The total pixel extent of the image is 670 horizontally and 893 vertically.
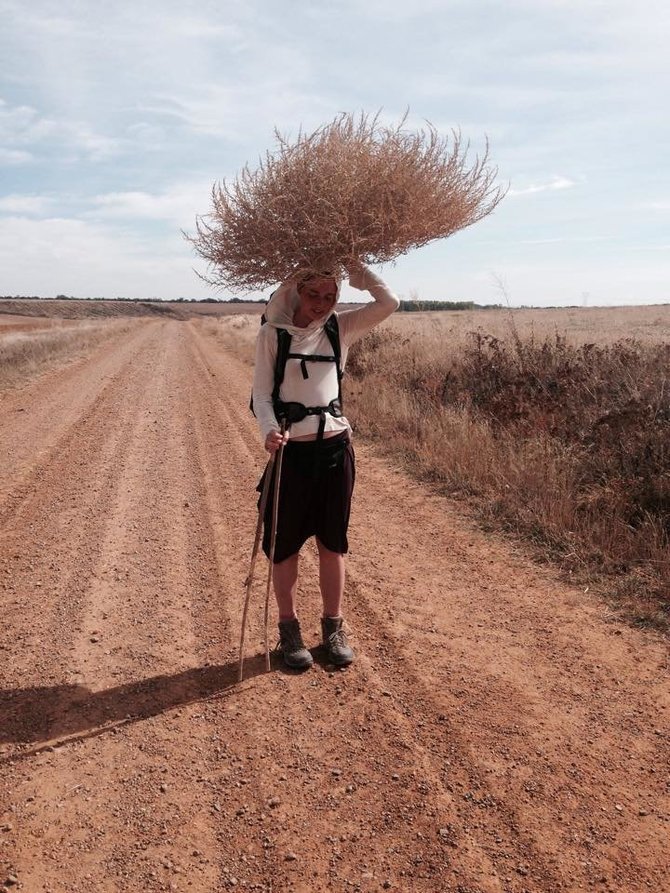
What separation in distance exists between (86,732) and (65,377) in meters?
14.0

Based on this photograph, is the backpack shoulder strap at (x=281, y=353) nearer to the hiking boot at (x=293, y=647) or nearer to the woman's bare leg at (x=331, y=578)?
the woman's bare leg at (x=331, y=578)

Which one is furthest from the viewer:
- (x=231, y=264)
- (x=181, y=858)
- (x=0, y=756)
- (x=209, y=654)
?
(x=209, y=654)

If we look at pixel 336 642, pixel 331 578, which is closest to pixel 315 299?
pixel 331 578

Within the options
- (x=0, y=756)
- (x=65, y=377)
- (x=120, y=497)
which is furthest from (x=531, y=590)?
(x=65, y=377)

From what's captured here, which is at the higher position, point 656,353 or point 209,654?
point 656,353

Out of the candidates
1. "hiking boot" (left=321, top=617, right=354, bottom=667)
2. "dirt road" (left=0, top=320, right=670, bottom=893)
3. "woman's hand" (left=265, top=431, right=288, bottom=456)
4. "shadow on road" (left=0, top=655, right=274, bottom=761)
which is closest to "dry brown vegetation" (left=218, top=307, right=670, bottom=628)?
"dirt road" (left=0, top=320, right=670, bottom=893)

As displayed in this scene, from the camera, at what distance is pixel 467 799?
2.49m

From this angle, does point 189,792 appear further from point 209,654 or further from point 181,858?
point 209,654

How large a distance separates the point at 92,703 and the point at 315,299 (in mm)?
2163

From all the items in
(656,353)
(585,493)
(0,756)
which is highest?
(656,353)

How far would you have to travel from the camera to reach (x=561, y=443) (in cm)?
633

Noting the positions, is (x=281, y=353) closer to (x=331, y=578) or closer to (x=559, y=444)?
(x=331, y=578)

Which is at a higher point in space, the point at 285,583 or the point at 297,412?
the point at 297,412

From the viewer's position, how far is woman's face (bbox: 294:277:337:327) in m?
3.14
